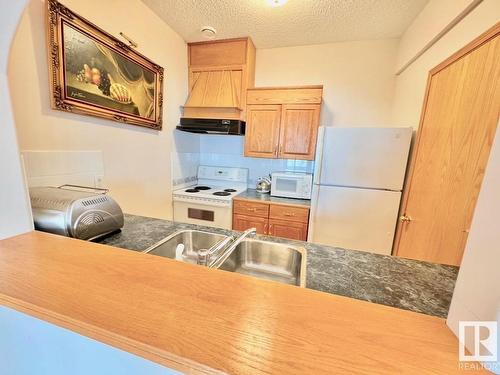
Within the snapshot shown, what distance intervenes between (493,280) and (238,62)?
8.64ft

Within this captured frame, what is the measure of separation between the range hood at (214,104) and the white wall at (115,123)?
5.5 inches

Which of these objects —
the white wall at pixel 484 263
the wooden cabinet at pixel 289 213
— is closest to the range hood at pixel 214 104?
the wooden cabinet at pixel 289 213

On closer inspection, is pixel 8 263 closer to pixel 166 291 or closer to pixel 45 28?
pixel 166 291

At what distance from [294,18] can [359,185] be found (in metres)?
1.63

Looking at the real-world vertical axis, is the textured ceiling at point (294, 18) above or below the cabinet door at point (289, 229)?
above

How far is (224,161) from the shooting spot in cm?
298

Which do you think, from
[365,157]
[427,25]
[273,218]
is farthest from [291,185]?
[427,25]

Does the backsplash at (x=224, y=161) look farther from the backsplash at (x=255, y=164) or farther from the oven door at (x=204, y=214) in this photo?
the oven door at (x=204, y=214)

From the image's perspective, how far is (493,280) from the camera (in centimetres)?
34

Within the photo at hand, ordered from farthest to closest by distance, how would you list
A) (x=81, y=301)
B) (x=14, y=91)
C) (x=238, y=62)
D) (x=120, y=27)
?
(x=238, y=62)
(x=120, y=27)
(x=14, y=91)
(x=81, y=301)

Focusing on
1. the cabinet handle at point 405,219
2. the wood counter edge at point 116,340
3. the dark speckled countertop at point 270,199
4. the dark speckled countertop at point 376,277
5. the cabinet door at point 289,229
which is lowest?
the cabinet door at point 289,229

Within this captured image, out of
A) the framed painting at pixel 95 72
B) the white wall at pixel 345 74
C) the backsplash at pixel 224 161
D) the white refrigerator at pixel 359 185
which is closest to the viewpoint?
the framed painting at pixel 95 72

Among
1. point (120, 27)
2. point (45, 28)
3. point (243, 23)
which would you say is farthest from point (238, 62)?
point (45, 28)

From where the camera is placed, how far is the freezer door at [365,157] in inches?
71.3
